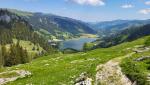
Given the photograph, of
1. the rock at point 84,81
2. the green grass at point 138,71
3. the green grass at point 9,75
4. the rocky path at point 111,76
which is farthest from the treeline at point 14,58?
the green grass at point 138,71

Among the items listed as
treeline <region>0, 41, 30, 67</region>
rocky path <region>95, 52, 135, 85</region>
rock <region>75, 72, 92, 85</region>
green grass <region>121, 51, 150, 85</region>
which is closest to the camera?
green grass <region>121, 51, 150, 85</region>

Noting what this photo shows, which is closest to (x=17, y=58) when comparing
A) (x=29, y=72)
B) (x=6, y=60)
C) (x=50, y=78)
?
(x=6, y=60)

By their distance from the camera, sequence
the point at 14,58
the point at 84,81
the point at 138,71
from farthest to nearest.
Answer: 1. the point at 14,58
2. the point at 138,71
3. the point at 84,81

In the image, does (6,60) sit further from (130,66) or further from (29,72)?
(130,66)

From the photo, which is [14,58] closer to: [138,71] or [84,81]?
[84,81]

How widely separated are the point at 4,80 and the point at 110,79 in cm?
1955

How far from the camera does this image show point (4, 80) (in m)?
47.2

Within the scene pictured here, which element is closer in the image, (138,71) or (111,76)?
(138,71)

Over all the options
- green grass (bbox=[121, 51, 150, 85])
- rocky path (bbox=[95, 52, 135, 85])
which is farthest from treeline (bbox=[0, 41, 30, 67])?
green grass (bbox=[121, 51, 150, 85])

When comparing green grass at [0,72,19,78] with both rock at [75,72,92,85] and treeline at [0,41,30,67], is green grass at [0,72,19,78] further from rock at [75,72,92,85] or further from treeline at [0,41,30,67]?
treeline at [0,41,30,67]

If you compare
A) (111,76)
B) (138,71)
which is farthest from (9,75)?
(138,71)

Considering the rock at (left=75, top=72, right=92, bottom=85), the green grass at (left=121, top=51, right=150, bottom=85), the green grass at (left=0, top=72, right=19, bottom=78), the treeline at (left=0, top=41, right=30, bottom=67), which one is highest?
the green grass at (left=121, top=51, right=150, bottom=85)

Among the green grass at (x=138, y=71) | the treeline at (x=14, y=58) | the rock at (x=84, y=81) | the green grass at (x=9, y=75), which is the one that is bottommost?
the treeline at (x=14, y=58)

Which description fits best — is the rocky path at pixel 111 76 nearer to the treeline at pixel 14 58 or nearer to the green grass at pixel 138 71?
the green grass at pixel 138 71
